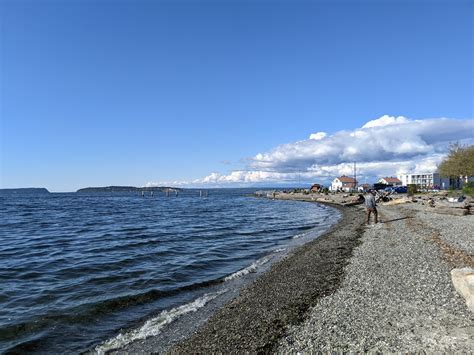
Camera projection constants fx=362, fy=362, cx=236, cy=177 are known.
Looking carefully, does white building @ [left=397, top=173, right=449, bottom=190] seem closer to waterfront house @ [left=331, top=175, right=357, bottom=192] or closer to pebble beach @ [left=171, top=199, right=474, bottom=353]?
waterfront house @ [left=331, top=175, right=357, bottom=192]

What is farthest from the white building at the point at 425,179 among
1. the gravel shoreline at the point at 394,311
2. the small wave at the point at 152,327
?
the small wave at the point at 152,327

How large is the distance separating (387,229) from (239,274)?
1412cm

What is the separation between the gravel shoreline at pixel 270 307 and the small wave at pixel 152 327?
43.1 inches

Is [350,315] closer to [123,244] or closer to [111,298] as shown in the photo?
[111,298]

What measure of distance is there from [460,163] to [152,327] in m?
69.2

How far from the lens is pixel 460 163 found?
64.2 m

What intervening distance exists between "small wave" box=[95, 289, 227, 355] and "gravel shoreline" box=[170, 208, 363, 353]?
1095 millimetres

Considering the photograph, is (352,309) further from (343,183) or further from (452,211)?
(343,183)

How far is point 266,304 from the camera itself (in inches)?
408

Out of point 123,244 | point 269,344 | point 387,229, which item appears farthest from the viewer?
point 387,229

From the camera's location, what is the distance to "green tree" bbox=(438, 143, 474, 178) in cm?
6175

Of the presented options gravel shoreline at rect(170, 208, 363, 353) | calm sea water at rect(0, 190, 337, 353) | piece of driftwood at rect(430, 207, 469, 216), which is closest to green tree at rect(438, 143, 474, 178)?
piece of driftwood at rect(430, 207, 469, 216)

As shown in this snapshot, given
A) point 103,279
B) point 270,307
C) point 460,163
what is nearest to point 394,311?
point 270,307

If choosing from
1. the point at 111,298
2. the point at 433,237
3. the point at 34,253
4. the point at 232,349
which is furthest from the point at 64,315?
the point at 433,237
